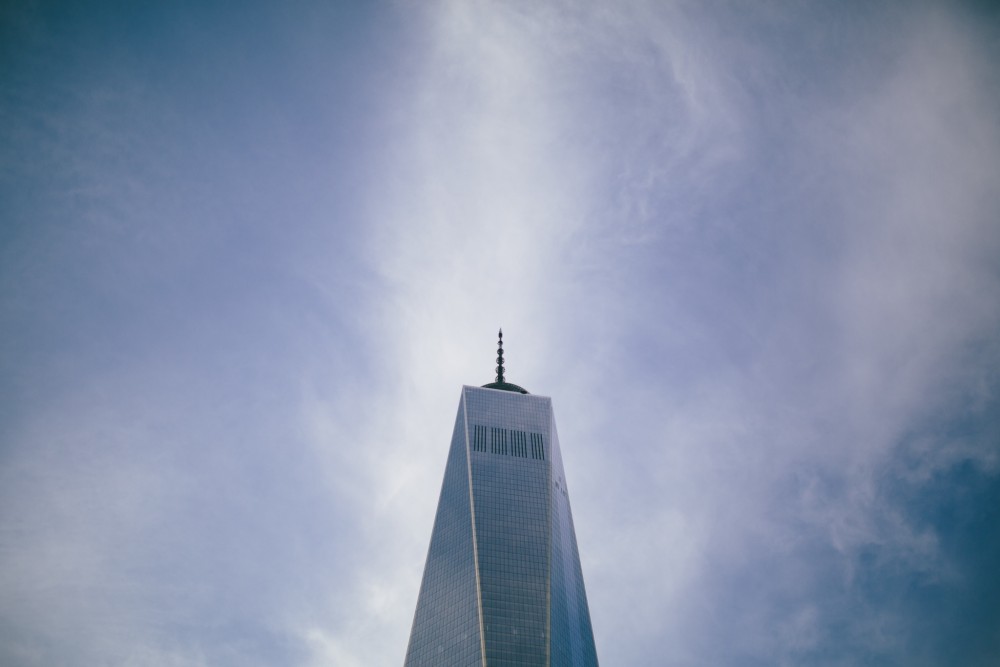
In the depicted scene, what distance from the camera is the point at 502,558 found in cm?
10769

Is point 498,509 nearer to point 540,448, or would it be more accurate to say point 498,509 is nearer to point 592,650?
point 540,448

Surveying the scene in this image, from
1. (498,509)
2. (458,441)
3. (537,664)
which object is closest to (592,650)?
(537,664)

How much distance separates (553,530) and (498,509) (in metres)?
11.4

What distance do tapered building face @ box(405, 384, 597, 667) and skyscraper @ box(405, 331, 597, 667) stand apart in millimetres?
180

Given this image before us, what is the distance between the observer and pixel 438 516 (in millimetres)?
122562

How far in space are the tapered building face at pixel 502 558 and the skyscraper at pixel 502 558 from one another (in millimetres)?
180

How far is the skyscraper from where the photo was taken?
3932 inches

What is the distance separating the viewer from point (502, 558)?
4240 inches

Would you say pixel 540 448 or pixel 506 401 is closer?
pixel 540 448

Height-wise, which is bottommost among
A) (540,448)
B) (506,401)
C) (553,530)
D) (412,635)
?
(412,635)

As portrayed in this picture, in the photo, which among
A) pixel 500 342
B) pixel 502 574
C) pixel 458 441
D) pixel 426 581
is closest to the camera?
pixel 502 574

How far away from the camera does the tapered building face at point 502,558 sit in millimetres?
99875

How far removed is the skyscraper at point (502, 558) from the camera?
9988cm

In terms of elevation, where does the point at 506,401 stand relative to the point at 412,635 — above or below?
above
